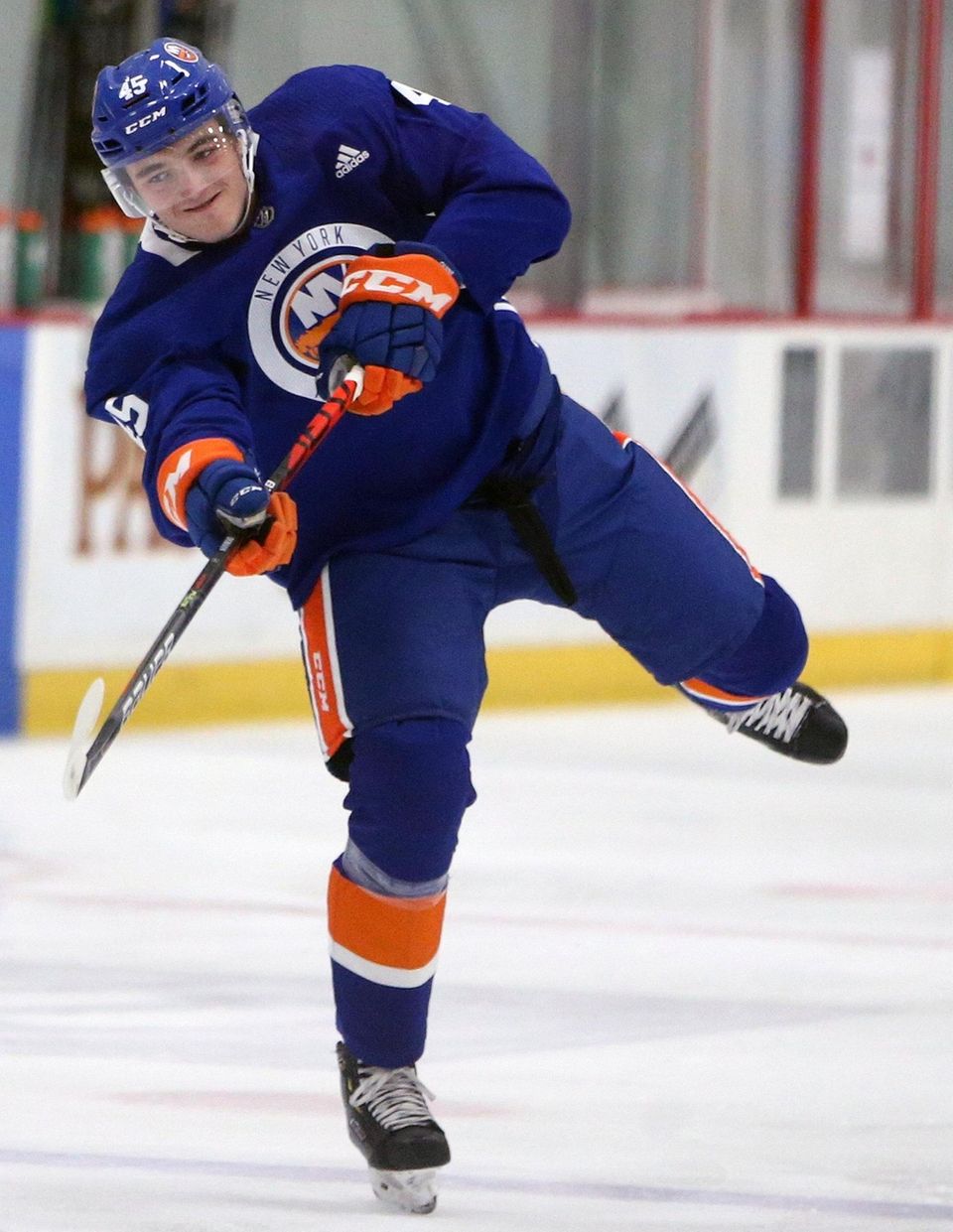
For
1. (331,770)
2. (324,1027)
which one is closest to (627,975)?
(324,1027)

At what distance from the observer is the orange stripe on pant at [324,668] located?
2.42m

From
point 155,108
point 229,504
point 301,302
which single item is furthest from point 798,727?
point 155,108

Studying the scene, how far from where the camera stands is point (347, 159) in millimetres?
2502

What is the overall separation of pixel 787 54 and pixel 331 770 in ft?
16.2

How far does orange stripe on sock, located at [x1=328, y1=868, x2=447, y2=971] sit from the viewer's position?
2396mm

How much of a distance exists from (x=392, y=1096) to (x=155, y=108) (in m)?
0.95

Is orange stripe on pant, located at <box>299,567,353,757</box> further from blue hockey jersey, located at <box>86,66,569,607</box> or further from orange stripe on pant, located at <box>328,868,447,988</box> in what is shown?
orange stripe on pant, located at <box>328,868,447,988</box>

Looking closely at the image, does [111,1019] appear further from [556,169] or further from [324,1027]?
[556,169]

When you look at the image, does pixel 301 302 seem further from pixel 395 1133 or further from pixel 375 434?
pixel 395 1133

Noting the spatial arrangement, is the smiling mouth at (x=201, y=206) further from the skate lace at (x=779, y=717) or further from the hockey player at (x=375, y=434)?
the skate lace at (x=779, y=717)

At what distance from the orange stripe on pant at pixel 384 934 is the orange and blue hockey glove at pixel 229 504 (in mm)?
337

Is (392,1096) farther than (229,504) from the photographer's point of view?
Yes

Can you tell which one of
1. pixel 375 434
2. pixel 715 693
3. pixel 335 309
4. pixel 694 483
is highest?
pixel 335 309

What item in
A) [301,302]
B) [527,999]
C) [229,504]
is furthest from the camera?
[527,999]
